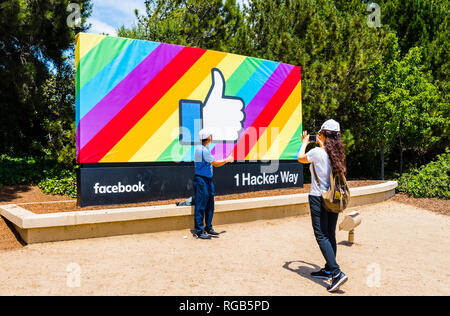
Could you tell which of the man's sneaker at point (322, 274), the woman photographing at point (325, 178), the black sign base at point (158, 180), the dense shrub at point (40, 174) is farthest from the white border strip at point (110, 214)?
the dense shrub at point (40, 174)

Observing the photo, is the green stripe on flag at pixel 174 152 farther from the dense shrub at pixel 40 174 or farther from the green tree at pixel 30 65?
the green tree at pixel 30 65

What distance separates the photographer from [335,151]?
13.6ft

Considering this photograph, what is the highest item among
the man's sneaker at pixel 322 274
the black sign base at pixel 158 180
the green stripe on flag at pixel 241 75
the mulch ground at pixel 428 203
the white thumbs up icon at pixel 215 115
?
the green stripe on flag at pixel 241 75

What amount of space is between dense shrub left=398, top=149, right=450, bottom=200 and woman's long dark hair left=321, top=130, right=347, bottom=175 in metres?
9.55

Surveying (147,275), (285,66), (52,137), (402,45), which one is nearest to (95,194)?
(147,275)

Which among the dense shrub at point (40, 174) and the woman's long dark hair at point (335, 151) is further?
the dense shrub at point (40, 174)

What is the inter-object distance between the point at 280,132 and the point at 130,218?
5.28 metres

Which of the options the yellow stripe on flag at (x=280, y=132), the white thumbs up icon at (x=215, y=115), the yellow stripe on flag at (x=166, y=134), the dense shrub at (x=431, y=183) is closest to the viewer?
the yellow stripe on flag at (x=166, y=134)

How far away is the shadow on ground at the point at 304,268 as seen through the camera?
4.44 metres

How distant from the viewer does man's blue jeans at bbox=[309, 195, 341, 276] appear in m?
4.07

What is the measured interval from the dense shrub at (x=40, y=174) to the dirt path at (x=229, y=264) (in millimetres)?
5757

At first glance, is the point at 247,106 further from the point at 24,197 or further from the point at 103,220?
the point at 24,197

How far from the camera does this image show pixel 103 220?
6.05m
